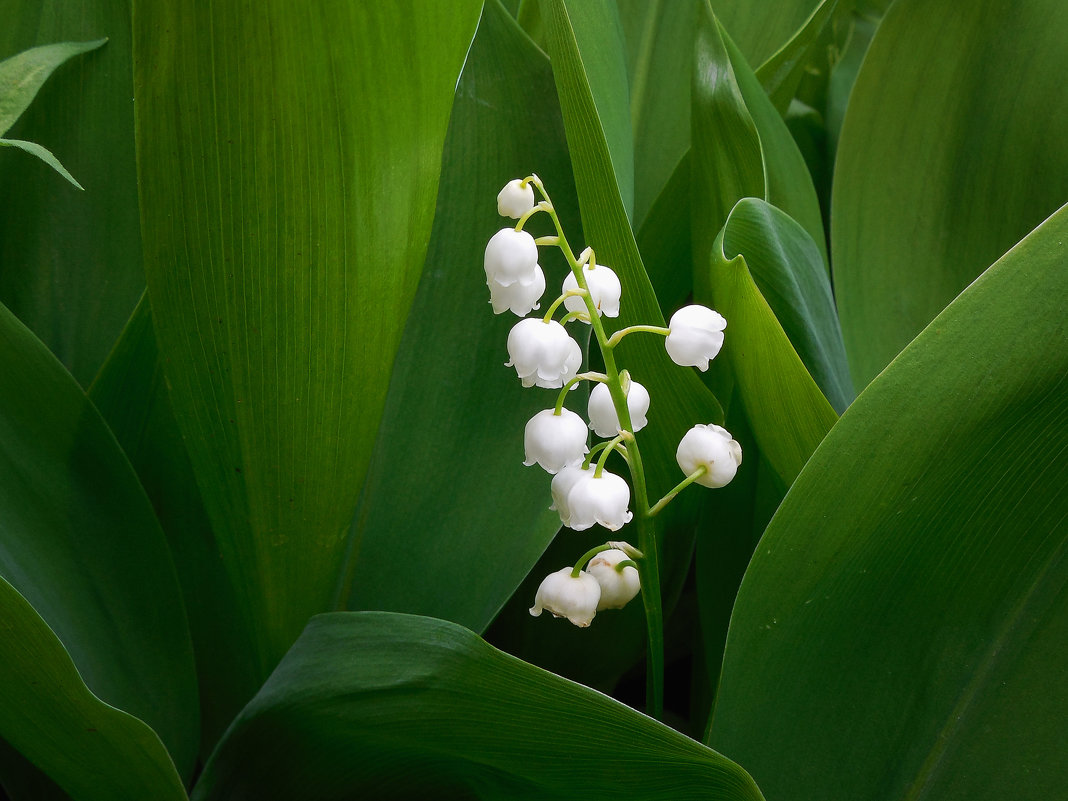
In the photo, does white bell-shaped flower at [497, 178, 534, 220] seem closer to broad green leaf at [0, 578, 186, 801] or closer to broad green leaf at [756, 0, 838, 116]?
broad green leaf at [0, 578, 186, 801]

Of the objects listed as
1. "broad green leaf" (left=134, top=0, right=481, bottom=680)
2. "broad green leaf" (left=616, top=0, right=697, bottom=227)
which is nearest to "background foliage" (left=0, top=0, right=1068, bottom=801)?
"broad green leaf" (left=134, top=0, right=481, bottom=680)

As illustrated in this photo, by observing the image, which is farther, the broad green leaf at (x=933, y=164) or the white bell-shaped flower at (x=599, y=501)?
the broad green leaf at (x=933, y=164)

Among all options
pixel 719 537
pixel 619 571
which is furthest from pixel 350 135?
pixel 719 537

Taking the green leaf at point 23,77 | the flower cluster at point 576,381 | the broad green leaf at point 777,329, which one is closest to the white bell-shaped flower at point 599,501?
the flower cluster at point 576,381

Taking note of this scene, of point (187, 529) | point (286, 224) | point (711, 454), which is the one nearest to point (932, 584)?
point (711, 454)

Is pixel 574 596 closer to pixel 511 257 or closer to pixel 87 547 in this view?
pixel 511 257

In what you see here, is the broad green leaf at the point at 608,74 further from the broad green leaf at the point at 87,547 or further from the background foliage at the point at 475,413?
the broad green leaf at the point at 87,547
